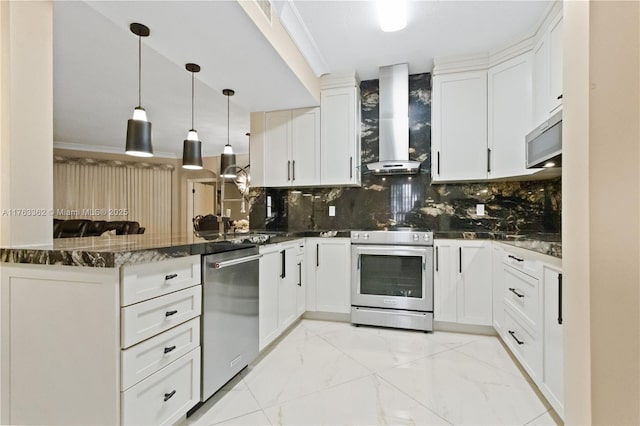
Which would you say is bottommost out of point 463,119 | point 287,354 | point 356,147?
point 287,354

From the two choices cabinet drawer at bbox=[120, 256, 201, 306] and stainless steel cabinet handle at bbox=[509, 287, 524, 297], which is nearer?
cabinet drawer at bbox=[120, 256, 201, 306]

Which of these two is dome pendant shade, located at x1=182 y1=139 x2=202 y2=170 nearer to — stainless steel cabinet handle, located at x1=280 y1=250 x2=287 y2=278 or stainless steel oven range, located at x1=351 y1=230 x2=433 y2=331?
stainless steel cabinet handle, located at x1=280 y1=250 x2=287 y2=278

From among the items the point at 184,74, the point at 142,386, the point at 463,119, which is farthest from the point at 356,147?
the point at 142,386

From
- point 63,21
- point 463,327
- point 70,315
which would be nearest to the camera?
point 70,315

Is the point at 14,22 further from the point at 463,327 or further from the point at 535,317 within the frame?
the point at 463,327

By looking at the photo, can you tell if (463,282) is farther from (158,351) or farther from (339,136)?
(158,351)

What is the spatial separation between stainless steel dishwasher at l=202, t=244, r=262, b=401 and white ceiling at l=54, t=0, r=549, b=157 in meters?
1.36

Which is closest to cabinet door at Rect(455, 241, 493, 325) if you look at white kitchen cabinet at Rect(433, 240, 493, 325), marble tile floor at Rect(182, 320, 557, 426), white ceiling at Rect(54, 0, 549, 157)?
white kitchen cabinet at Rect(433, 240, 493, 325)

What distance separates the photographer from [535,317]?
176 cm

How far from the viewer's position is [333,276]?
308 cm

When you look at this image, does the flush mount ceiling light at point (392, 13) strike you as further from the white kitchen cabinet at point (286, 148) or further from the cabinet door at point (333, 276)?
the cabinet door at point (333, 276)

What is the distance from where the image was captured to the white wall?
4.40ft

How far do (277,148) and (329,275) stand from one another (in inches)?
60.4

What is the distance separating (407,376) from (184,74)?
3.52 meters
